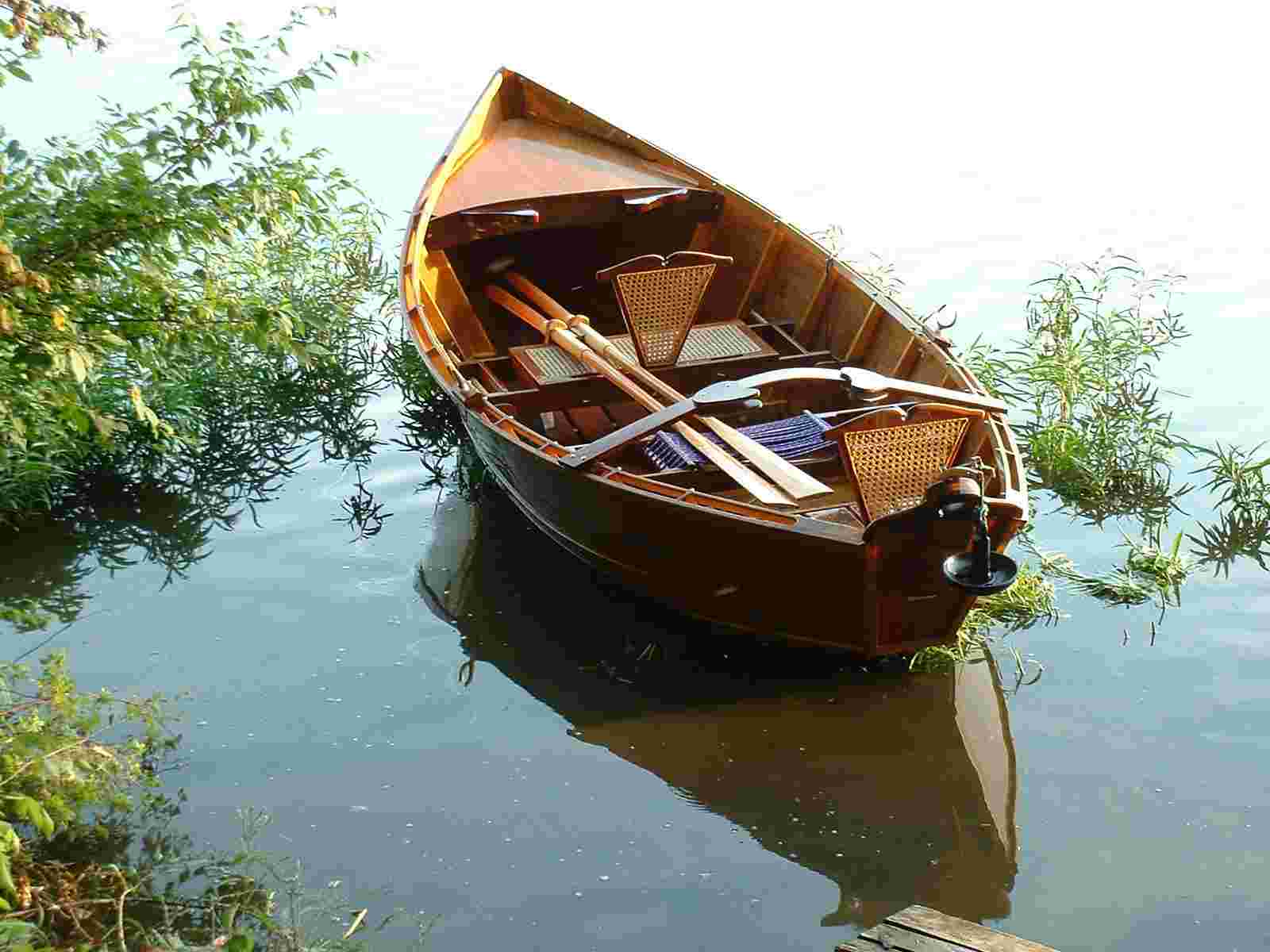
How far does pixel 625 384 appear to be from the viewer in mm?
5383

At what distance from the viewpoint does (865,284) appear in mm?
5801

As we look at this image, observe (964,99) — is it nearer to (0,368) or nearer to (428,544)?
(428,544)

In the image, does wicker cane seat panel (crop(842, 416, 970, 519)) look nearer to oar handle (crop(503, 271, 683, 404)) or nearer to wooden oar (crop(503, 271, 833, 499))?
wooden oar (crop(503, 271, 833, 499))

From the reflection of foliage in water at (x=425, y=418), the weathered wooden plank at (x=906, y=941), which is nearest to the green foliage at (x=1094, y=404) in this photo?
the reflection of foliage in water at (x=425, y=418)

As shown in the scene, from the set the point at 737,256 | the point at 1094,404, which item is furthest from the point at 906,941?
the point at 737,256

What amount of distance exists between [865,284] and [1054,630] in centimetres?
167

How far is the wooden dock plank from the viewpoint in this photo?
292cm

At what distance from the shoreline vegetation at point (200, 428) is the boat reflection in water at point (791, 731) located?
40 centimetres

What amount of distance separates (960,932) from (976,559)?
4.31 feet

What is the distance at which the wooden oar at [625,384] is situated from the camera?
→ 15.2ft

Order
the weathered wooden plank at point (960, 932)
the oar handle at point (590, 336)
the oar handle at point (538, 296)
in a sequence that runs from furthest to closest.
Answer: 1. the oar handle at point (538, 296)
2. the oar handle at point (590, 336)
3. the weathered wooden plank at point (960, 932)

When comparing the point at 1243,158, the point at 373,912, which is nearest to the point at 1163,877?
the point at 373,912

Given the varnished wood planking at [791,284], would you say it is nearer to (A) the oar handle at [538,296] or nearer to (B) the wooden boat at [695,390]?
(B) the wooden boat at [695,390]

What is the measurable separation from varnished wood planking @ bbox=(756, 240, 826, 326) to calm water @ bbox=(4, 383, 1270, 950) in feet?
4.95
